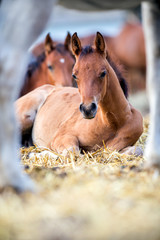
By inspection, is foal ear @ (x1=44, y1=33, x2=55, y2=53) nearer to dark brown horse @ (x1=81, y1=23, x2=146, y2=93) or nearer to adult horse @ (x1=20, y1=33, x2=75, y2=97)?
adult horse @ (x1=20, y1=33, x2=75, y2=97)

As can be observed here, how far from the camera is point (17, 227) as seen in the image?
4.84 ft

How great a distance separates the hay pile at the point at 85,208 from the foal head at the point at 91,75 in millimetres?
972

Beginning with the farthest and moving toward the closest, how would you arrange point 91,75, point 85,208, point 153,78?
point 91,75, point 153,78, point 85,208

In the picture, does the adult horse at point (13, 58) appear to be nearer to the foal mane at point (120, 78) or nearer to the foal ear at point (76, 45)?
the foal ear at point (76, 45)

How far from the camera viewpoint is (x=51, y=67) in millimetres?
5344

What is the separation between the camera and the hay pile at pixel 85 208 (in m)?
1.41

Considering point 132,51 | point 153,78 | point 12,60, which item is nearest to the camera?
point 12,60

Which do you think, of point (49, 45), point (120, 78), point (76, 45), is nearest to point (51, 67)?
point (49, 45)

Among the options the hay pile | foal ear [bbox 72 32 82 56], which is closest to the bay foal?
foal ear [bbox 72 32 82 56]

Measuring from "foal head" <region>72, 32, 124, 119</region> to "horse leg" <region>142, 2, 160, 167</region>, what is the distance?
2.83 ft

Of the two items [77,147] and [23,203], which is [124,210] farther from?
[77,147]

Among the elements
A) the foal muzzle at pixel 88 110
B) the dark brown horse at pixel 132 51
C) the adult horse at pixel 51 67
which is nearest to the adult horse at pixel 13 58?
the foal muzzle at pixel 88 110

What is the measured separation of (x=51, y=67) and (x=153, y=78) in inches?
131

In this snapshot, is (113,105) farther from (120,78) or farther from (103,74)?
(120,78)
